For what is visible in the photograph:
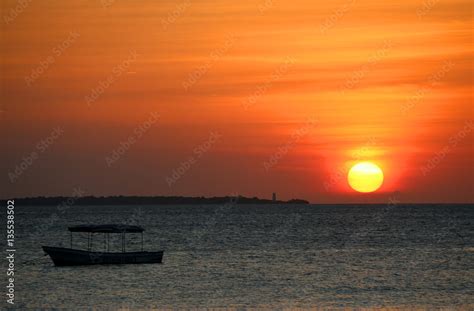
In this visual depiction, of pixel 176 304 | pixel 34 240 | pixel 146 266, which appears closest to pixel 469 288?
pixel 176 304

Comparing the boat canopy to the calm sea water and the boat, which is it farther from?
the calm sea water

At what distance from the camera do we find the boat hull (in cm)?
7488

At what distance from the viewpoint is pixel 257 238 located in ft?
400

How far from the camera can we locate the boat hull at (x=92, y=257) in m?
74.9

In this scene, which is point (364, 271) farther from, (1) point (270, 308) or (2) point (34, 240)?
(2) point (34, 240)

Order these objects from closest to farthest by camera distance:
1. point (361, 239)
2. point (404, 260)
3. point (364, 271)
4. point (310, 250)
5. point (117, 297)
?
1. point (117, 297)
2. point (364, 271)
3. point (404, 260)
4. point (310, 250)
5. point (361, 239)

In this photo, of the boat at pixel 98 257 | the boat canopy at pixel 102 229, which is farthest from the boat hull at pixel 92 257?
the boat canopy at pixel 102 229

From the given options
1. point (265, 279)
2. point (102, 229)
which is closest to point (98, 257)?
point (102, 229)

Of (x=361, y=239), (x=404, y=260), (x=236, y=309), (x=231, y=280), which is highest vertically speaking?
(x=361, y=239)

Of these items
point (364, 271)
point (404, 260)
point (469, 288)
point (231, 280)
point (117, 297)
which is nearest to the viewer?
point (117, 297)

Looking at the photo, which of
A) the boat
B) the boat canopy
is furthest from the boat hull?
the boat canopy

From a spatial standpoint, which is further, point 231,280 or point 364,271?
point 364,271

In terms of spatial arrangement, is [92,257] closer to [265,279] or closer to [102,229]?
[102,229]

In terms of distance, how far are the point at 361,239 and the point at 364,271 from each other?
49380mm
